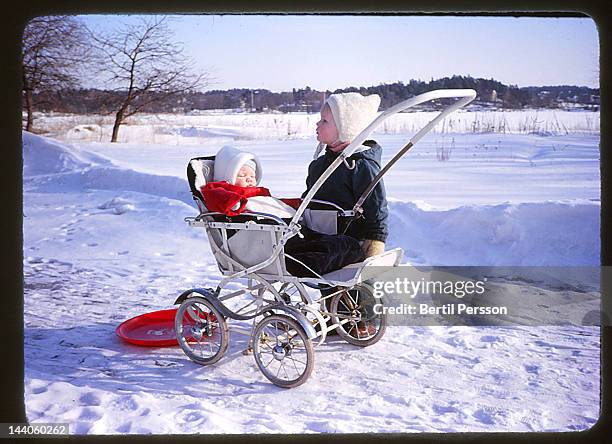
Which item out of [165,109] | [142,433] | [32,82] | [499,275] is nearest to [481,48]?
[499,275]

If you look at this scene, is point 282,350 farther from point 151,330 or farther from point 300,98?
point 300,98

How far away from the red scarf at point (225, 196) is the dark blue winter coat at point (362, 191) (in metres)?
0.45

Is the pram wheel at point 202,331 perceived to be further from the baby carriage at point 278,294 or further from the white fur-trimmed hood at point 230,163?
the white fur-trimmed hood at point 230,163

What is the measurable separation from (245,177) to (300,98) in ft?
1.79

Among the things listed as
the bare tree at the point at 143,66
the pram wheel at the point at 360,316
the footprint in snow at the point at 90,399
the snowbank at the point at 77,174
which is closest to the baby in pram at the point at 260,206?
the pram wheel at the point at 360,316

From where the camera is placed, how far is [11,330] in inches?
121

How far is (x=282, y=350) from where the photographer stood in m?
3.29

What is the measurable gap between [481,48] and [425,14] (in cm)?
53

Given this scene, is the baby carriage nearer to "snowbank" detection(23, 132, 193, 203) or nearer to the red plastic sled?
the red plastic sled

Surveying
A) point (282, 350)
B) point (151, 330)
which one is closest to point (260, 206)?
point (282, 350)

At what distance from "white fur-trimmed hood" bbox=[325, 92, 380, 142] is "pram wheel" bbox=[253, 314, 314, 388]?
36.3 inches

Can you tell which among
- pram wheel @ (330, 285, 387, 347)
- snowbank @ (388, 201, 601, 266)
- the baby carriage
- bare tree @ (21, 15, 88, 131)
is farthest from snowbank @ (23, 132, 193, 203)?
snowbank @ (388, 201, 601, 266)

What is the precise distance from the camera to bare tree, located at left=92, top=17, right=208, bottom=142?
11.0ft

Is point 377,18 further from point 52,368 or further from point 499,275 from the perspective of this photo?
point 52,368
